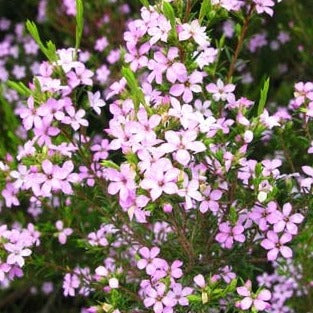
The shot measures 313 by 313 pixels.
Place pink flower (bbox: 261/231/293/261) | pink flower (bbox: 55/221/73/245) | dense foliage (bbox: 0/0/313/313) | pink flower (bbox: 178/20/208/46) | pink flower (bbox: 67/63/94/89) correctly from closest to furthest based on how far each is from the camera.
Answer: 1. dense foliage (bbox: 0/0/313/313)
2. pink flower (bbox: 178/20/208/46)
3. pink flower (bbox: 261/231/293/261)
4. pink flower (bbox: 67/63/94/89)
5. pink flower (bbox: 55/221/73/245)

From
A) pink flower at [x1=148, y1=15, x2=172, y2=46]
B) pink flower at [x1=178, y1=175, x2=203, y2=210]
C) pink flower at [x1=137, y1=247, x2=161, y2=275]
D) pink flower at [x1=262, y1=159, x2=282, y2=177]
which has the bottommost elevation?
pink flower at [x1=137, y1=247, x2=161, y2=275]

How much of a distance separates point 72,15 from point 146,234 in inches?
84.8

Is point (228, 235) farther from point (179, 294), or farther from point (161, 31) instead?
point (161, 31)

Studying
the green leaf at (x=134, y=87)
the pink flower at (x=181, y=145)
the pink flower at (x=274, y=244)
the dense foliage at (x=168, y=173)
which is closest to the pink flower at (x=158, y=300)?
the dense foliage at (x=168, y=173)

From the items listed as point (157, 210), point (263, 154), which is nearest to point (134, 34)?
point (157, 210)

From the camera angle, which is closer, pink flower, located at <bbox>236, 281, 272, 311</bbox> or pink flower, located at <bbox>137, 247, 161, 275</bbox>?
pink flower, located at <bbox>236, 281, 272, 311</bbox>

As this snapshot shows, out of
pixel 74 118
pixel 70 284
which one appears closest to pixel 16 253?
pixel 70 284

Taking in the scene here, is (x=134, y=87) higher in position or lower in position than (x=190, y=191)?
higher

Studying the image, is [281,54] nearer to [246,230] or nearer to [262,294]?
[246,230]

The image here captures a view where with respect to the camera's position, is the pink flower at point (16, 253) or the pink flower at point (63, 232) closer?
the pink flower at point (16, 253)

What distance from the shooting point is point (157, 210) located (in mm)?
2033

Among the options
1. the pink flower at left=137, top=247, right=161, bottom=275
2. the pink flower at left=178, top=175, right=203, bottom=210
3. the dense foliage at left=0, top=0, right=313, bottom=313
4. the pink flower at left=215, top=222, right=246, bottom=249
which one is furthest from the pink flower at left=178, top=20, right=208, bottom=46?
the pink flower at left=137, top=247, right=161, bottom=275

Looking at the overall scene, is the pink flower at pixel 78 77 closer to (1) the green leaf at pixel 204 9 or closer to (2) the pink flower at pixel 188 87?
(2) the pink flower at pixel 188 87

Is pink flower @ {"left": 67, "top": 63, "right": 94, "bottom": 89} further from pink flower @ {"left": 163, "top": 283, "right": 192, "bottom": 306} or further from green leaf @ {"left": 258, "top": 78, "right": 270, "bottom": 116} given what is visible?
pink flower @ {"left": 163, "top": 283, "right": 192, "bottom": 306}
